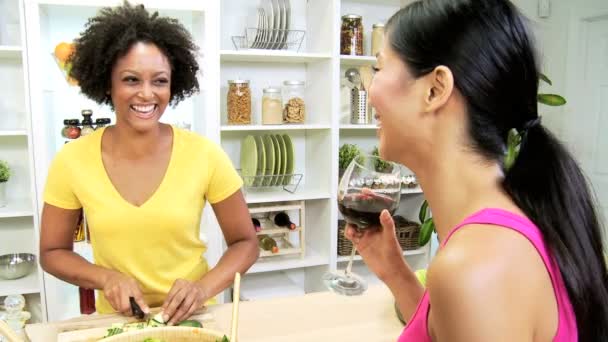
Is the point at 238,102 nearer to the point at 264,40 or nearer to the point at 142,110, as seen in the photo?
the point at 264,40

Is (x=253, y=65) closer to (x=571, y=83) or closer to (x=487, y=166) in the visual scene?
(x=571, y=83)

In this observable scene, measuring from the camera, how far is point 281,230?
265 centimetres

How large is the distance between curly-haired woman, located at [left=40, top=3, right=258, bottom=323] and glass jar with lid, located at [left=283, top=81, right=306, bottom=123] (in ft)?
3.79

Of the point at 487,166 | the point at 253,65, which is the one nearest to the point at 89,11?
the point at 253,65

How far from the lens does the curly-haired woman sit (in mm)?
1341

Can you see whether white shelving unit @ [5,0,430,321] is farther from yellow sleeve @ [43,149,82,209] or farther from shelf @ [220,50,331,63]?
yellow sleeve @ [43,149,82,209]

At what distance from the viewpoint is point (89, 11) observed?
2.33 meters

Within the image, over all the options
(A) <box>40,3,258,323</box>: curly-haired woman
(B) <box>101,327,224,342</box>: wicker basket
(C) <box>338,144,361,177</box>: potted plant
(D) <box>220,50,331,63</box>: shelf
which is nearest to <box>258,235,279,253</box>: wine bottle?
(C) <box>338,144,361,177</box>: potted plant

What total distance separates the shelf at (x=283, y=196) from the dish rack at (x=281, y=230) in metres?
0.05

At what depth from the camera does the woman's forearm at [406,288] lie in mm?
1020

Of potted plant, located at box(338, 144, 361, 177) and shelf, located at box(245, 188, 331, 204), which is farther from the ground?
potted plant, located at box(338, 144, 361, 177)

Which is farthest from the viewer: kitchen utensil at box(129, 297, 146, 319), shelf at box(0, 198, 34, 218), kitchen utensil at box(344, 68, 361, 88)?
kitchen utensil at box(344, 68, 361, 88)

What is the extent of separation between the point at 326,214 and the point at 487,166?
A: 2.14 metres

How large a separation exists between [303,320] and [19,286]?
1788 mm
